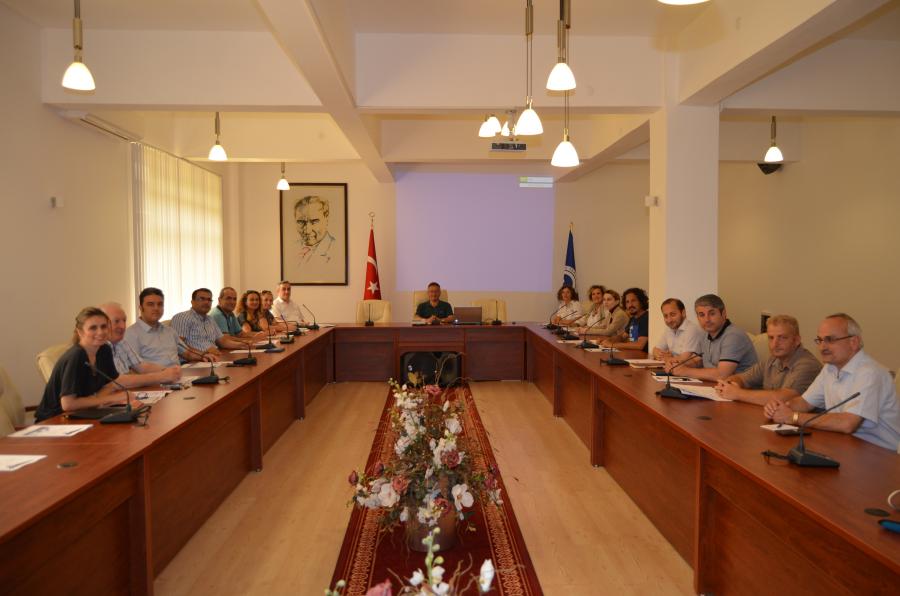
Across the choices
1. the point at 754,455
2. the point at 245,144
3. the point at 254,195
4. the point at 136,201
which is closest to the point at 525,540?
the point at 754,455

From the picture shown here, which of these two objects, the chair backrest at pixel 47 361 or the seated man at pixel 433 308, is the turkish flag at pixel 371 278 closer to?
the seated man at pixel 433 308

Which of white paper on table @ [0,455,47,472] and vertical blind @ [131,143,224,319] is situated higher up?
vertical blind @ [131,143,224,319]

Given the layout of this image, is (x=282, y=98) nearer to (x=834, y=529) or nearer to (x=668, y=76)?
(x=668, y=76)

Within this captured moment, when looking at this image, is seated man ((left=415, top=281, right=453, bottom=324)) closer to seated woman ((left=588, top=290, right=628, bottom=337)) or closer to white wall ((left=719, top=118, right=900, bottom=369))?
seated woman ((left=588, top=290, right=628, bottom=337))

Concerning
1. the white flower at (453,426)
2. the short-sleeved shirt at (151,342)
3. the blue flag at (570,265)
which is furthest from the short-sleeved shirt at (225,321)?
the blue flag at (570,265)

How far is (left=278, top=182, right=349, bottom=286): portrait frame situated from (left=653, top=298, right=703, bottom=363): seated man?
6439mm

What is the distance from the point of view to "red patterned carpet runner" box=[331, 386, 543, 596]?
9.45 ft

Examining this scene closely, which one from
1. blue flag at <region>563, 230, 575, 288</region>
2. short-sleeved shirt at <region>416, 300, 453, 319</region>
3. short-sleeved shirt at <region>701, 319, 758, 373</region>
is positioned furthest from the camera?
blue flag at <region>563, 230, 575, 288</region>

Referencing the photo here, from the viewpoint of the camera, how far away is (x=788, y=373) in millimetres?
3432

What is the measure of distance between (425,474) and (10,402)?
7.91 feet

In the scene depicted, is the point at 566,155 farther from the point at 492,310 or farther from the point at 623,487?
the point at 492,310

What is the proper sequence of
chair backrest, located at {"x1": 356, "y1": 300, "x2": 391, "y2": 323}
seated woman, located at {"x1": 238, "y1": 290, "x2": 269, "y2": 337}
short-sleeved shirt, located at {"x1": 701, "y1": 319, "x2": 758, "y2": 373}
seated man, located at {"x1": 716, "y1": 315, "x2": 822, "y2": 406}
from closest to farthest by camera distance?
seated man, located at {"x1": 716, "y1": 315, "x2": 822, "y2": 406} → short-sleeved shirt, located at {"x1": 701, "y1": 319, "x2": 758, "y2": 373} → seated woman, located at {"x1": 238, "y1": 290, "x2": 269, "y2": 337} → chair backrest, located at {"x1": 356, "y1": 300, "x2": 391, "y2": 323}

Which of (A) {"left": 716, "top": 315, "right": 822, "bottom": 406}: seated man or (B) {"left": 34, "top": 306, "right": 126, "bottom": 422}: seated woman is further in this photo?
(A) {"left": 716, "top": 315, "right": 822, "bottom": 406}: seated man

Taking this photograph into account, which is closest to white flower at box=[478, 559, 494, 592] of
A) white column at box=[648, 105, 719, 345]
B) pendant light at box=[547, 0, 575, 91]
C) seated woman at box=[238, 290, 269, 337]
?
pendant light at box=[547, 0, 575, 91]
